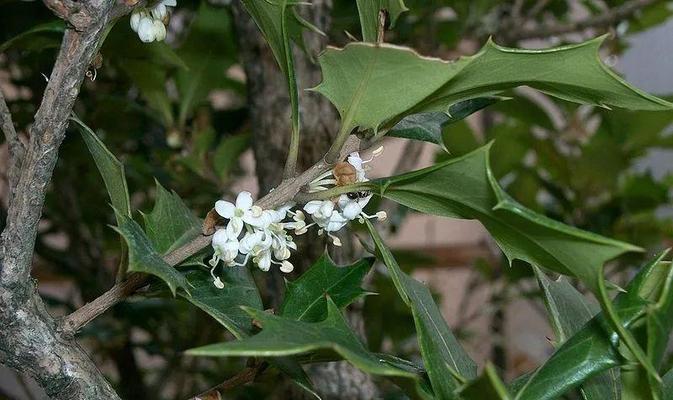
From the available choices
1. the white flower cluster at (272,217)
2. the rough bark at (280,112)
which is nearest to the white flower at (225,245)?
the white flower cluster at (272,217)

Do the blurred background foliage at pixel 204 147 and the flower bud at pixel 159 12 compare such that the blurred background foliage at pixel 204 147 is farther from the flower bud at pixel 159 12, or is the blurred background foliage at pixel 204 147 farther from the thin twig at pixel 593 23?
the flower bud at pixel 159 12

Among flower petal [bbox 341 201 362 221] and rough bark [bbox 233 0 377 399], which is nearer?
flower petal [bbox 341 201 362 221]

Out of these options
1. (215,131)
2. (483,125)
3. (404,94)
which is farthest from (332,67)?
(483,125)

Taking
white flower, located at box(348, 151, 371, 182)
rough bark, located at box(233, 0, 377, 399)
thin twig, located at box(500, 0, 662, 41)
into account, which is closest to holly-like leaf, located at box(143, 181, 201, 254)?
white flower, located at box(348, 151, 371, 182)

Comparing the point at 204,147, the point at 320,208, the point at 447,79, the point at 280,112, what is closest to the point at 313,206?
the point at 320,208

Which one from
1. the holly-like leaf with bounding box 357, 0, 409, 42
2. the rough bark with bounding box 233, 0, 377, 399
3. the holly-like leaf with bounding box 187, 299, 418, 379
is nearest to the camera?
the holly-like leaf with bounding box 187, 299, 418, 379

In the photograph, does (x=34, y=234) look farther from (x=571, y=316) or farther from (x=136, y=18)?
(x=571, y=316)

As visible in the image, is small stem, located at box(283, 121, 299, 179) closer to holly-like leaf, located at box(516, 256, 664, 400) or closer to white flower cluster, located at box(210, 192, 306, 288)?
white flower cluster, located at box(210, 192, 306, 288)
